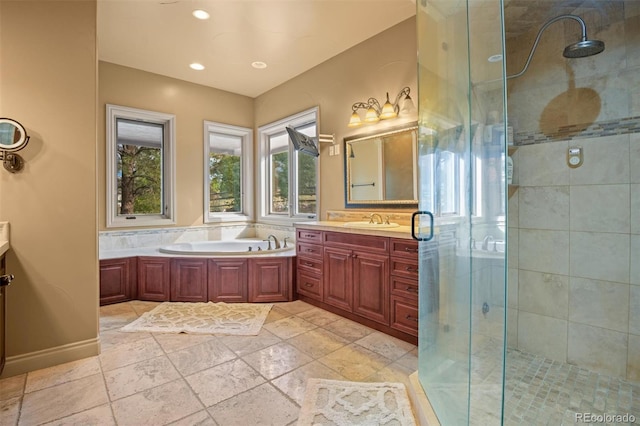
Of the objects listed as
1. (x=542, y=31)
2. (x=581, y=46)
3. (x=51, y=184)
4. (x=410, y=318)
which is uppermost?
(x=542, y=31)

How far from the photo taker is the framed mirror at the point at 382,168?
2.98 meters

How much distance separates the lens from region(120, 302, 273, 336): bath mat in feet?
8.79

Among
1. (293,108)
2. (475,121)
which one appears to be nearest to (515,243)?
(475,121)

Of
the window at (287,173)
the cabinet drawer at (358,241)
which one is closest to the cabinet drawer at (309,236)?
the cabinet drawer at (358,241)

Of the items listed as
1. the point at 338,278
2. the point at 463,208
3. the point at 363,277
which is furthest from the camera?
the point at 338,278

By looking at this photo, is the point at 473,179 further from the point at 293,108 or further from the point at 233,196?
the point at 233,196

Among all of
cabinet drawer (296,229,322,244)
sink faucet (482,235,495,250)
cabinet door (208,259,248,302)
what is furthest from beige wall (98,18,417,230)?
sink faucet (482,235,495,250)

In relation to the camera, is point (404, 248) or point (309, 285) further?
point (309, 285)

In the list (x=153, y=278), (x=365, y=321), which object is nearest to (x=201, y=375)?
(x=365, y=321)

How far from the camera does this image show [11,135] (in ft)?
6.26

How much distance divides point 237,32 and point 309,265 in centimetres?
247

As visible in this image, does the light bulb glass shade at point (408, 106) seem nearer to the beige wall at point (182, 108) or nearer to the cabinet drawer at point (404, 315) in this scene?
the cabinet drawer at point (404, 315)

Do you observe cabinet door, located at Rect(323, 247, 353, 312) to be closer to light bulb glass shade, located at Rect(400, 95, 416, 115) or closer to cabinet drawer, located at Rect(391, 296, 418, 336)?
cabinet drawer, located at Rect(391, 296, 418, 336)

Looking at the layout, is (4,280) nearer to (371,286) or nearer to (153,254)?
(153,254)
